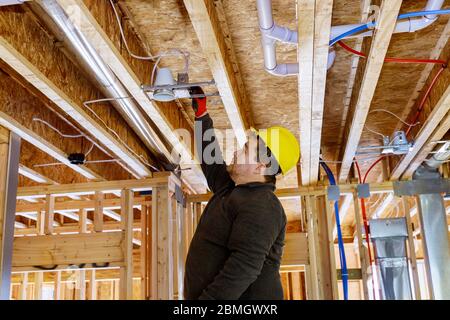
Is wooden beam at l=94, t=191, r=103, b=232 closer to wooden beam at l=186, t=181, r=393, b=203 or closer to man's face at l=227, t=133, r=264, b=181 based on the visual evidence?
wooden beam at l=186, t=181, r=393, b=203

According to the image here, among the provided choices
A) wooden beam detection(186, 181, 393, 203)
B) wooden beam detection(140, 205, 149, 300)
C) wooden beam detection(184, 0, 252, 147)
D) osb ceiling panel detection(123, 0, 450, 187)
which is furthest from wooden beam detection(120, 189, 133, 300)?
wooden beam detection(186, 181, 393, 203)

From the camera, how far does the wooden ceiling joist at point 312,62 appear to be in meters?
1.88

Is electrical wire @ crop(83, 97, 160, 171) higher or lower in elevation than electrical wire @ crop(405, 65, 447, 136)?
lower

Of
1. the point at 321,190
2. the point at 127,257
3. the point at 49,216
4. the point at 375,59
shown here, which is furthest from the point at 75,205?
the point at 375,59

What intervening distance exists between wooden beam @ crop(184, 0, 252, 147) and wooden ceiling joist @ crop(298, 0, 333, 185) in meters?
0.36

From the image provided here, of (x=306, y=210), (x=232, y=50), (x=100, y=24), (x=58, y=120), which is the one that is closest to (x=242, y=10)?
(x=232, y=50)

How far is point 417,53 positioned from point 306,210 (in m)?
2.00

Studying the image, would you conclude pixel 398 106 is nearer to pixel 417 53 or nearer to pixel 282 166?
pixel 417 53

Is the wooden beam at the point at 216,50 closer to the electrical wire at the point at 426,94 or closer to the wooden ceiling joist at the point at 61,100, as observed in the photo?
the wooden ceiling joist at the point at 61,100

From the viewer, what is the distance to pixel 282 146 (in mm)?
2176

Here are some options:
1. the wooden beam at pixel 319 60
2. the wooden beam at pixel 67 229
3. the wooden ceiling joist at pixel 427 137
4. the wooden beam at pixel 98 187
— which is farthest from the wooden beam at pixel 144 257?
the wooden ceiling joist at pixel 427 137

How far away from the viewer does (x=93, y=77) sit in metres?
2.95

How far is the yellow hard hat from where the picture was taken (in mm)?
2154

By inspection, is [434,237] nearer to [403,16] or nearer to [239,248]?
[403,16]
